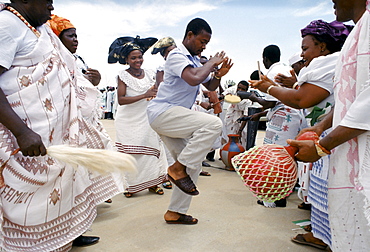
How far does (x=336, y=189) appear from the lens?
5.21ft

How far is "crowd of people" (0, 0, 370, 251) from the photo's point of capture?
59.9 inches

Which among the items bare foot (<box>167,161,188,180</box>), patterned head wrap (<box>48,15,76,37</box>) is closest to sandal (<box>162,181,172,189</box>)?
bare foot (<box>167,161,188,180</box>)

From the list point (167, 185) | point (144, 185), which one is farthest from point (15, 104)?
point (167, 185)

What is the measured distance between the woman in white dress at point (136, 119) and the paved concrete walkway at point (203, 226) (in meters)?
0.26

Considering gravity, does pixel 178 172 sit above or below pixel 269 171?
below

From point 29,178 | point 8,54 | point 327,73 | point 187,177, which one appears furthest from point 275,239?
point 8,54

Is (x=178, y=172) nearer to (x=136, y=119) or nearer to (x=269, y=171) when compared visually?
(x=269, y=171)

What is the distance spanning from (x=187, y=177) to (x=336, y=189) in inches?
57.0

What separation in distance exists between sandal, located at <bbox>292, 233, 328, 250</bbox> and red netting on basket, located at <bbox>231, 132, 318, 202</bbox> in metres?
1.09

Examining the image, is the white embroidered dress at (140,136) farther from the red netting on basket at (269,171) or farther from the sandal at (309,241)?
the red netting on basket at (269,171)

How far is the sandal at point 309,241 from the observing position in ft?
8.21

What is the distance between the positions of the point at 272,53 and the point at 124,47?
2.00 meters

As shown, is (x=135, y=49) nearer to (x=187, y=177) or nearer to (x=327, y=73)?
(x=187, y=177)

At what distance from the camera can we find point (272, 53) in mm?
4238
